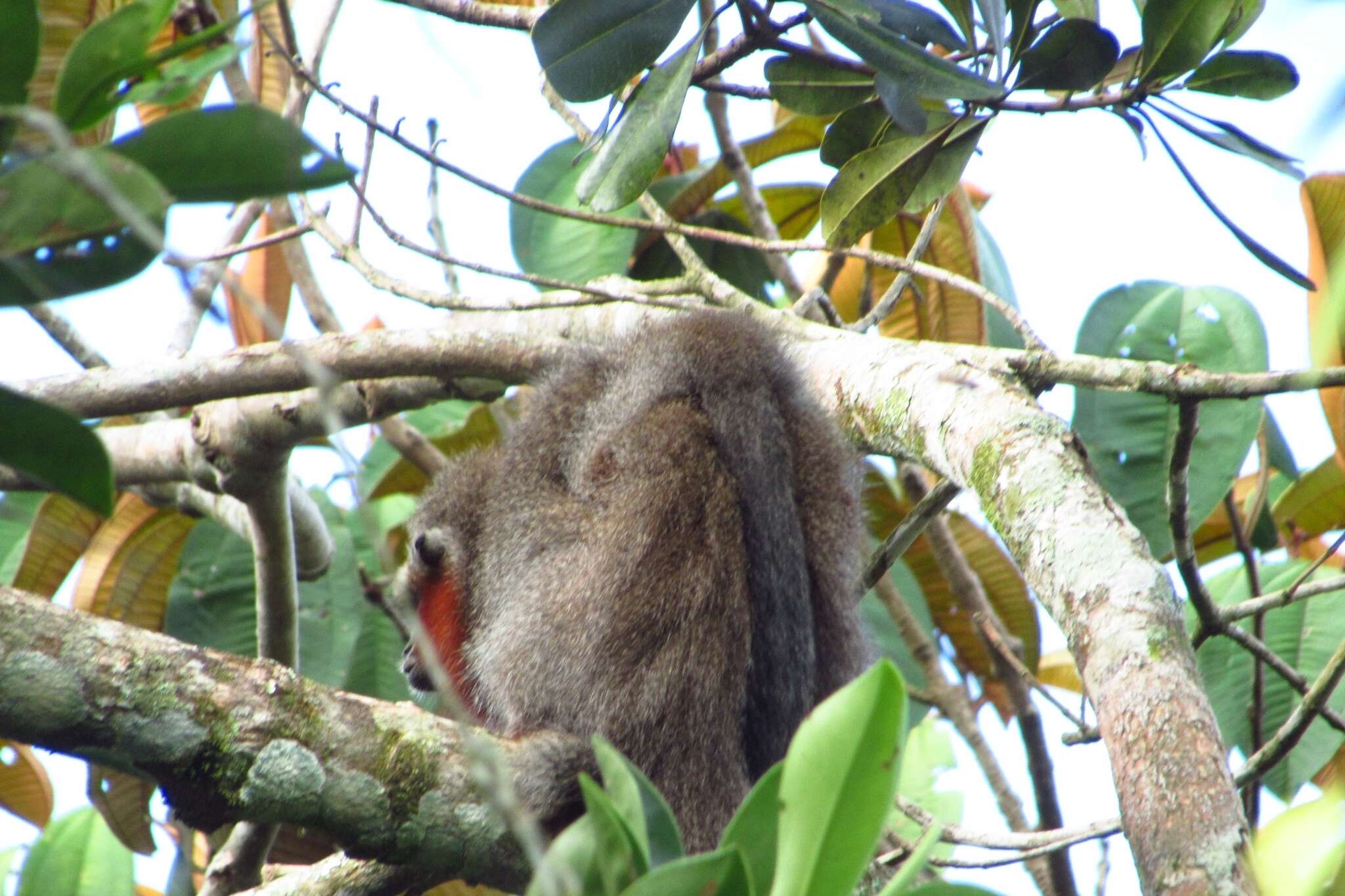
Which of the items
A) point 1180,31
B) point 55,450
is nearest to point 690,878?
point 55,450

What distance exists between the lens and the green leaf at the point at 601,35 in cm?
241

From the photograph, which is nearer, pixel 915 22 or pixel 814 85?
pixel 915 22

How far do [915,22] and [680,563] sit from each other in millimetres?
1297

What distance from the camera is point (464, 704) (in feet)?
11.3

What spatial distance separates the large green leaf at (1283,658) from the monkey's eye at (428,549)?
220 cm

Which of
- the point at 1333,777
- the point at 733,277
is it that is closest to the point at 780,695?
the point at 1333,777

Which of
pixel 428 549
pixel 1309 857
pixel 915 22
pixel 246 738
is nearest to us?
pixel 1309 857

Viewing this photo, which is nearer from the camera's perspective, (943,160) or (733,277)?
(943,160)

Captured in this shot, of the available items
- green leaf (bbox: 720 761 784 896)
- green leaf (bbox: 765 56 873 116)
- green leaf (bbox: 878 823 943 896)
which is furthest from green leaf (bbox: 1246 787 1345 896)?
green leaf (bbox: 765 56 873 116)

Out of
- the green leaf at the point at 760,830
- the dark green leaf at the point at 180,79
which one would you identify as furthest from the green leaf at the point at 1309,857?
the dark green leaf at the point at 180,79

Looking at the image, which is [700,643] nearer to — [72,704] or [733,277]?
[72,704]

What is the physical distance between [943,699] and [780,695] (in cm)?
160

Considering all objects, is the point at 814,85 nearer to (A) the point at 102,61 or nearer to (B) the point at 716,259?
(A) the point at 102,61

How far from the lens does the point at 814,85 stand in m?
2.80
